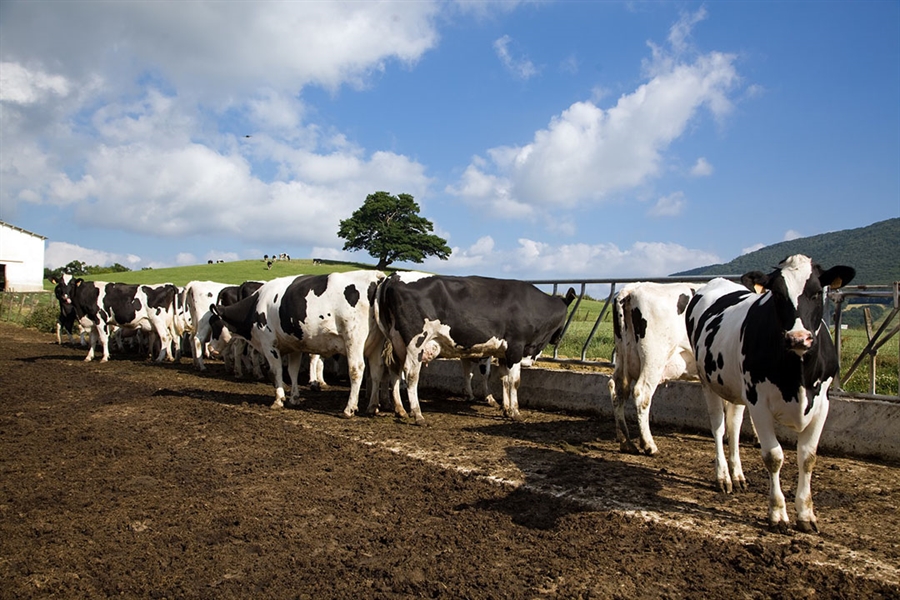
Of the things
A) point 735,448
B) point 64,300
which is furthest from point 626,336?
point 64,300

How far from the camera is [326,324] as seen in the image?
12.1 meters

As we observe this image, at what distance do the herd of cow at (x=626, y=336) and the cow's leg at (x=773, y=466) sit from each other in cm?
1

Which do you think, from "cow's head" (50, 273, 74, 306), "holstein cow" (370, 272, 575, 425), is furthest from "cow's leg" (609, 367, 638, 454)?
"cow's head" (50, 273, 74, 306)

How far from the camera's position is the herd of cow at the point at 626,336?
538 centimetres

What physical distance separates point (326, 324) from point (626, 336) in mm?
5489

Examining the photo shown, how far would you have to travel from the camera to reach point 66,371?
17.3m

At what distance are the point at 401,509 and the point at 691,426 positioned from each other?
5.60 metres

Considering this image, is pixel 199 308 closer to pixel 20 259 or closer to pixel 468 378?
pixel 468 378

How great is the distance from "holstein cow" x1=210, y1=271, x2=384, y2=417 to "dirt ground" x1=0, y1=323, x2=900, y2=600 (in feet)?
5.97

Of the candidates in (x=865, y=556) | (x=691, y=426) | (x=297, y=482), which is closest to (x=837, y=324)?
(x=691, y=426)

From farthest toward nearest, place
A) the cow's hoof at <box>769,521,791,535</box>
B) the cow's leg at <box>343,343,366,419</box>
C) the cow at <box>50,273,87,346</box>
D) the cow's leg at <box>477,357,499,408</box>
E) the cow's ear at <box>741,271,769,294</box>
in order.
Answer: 1. the cow at <box>50,273,87,346</box>
2. the cow's leg at <box>477,357,499,408</box>
3. the cow's leg at <box>343,343,366,419</box>
4. the cow's ear at <box>741,271,769,294</box>
5. the cow's hoof at <box>769,521,791,535</box>

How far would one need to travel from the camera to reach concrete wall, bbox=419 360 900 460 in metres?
8.09

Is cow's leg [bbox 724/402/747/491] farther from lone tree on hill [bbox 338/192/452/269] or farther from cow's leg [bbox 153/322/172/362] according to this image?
lone tree on hill [bbox 338/192/452/269]

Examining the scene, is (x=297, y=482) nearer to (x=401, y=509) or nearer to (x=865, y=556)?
(x=401, y=509)
